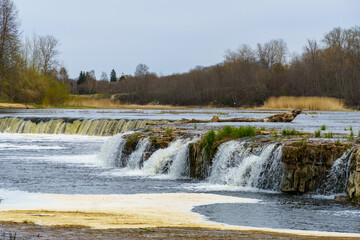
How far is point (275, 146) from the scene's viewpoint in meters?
13.1

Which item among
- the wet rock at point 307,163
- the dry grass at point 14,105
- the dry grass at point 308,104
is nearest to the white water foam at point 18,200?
the wet rock at point 307,163

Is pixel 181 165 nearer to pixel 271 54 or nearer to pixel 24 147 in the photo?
pixel 24 147

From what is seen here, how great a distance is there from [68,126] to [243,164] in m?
20.1

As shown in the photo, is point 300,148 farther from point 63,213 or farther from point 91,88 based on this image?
point 91,88

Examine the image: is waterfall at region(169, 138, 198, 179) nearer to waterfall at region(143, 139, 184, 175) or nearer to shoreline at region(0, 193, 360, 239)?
waterfall at region(143, 139, 184, 175)

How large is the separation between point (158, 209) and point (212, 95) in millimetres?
76693

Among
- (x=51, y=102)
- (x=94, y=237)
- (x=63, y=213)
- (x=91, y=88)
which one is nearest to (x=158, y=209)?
(x=63, y=213)

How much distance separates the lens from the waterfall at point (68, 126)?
98.5 feet

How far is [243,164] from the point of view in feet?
44.0

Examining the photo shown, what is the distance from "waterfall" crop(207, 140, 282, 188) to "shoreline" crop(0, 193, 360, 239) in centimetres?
156

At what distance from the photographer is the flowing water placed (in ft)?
30.6

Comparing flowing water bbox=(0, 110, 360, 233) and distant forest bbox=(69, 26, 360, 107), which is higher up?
distant forest bbox=(69, 26, 360, 107)

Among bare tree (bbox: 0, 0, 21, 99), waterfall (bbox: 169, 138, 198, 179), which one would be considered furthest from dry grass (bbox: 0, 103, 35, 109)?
waterfall (bbox: 169, 138, 198, 179)

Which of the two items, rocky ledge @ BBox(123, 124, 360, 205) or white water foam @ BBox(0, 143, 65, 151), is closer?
rocky ledge @ BBox(123, 124, 360, 205)
